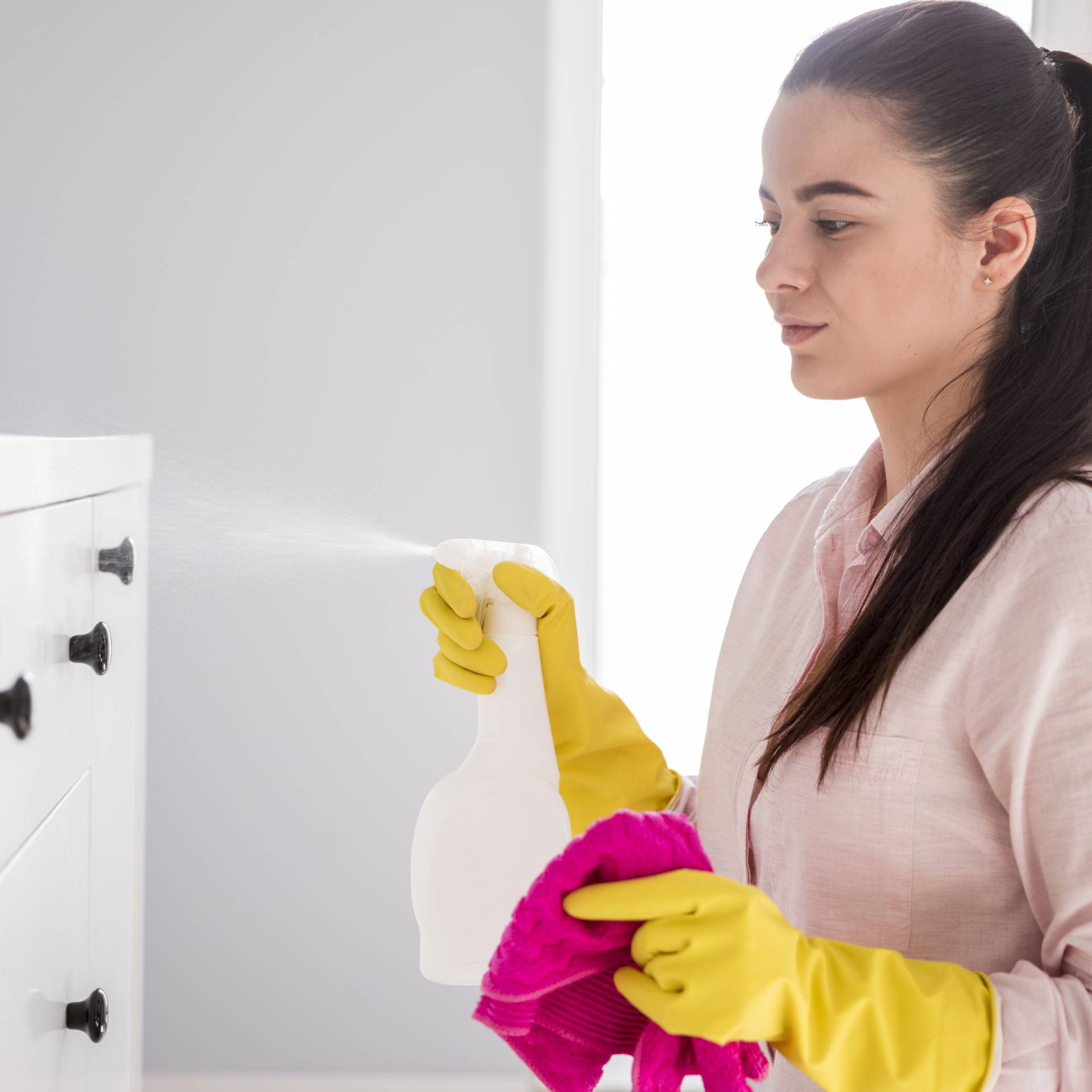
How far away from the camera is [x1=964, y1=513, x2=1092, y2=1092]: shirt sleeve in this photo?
626 mm

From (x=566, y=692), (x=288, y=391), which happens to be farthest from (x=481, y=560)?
(x=288, y=391)

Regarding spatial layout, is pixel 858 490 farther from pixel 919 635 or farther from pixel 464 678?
pixel 464 678

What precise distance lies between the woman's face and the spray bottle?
33 centimetres

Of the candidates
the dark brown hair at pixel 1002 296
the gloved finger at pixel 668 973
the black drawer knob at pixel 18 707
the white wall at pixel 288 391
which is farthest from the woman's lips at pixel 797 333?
the white wall at pixel 288 391

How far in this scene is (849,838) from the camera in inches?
30.2

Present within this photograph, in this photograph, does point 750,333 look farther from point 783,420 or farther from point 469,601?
point 469,601

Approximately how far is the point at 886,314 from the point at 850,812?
36 cm

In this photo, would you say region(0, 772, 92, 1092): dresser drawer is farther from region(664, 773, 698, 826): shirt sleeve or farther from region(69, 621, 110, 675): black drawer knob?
region(664, 773, 698, 826): shirt sleeve

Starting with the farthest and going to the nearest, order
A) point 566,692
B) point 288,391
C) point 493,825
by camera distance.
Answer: point 288,391, point 566,692, point 493,825

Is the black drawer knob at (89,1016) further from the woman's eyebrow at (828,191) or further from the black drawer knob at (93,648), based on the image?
the woman's eyebrow at (828,191)

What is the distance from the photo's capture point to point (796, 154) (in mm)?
828

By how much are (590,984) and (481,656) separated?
0.28m

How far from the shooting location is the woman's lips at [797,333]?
0.85m

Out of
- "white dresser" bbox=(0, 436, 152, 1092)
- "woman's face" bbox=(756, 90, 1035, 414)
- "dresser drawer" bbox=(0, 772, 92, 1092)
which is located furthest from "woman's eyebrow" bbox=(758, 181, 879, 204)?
"dresser drawer" bbox=(0, 772, 92, 1092)
